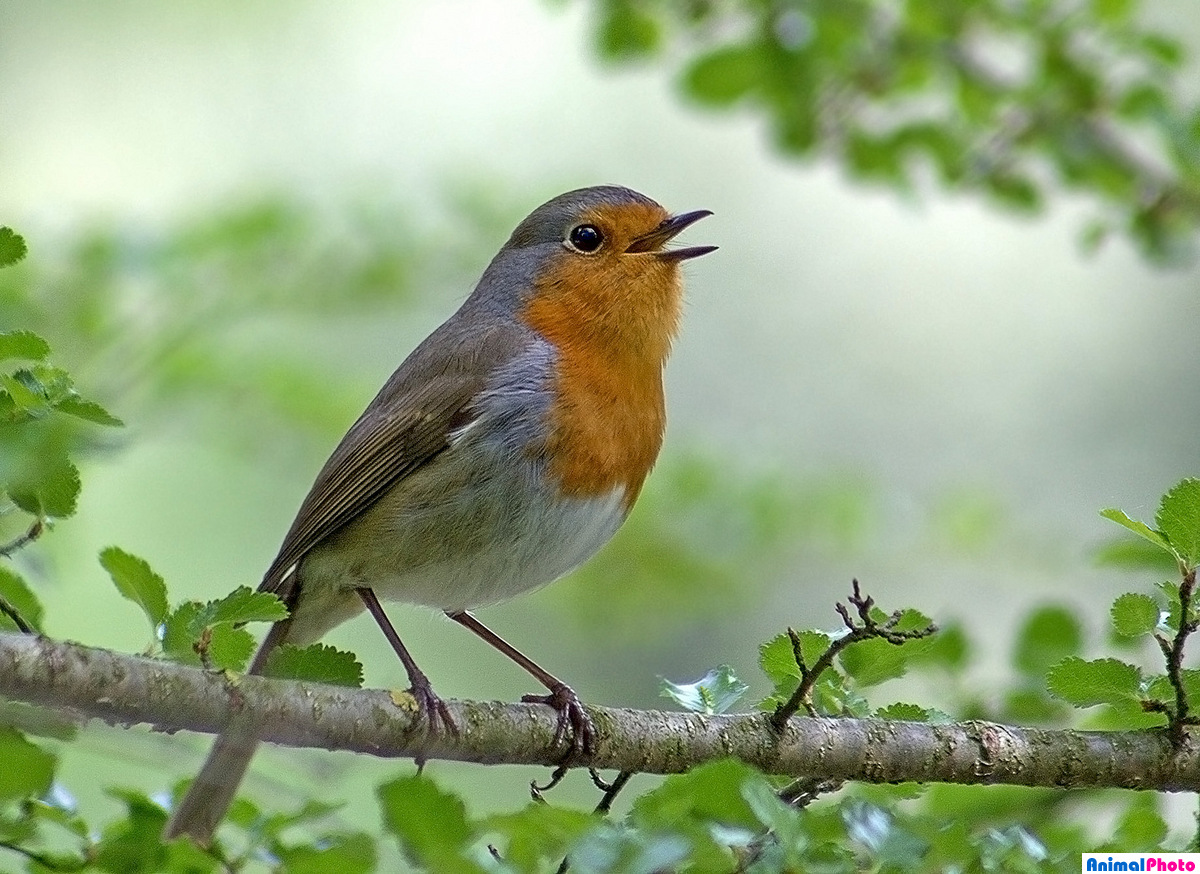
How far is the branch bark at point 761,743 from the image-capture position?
2.71 m

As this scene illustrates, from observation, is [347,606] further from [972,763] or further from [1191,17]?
[1191,17]

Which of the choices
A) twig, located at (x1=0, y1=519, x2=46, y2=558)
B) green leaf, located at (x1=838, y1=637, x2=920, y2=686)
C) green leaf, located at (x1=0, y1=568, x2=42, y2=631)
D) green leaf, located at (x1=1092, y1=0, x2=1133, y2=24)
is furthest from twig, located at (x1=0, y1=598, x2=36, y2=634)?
green leaf, located at (x1=1092, y1=0, x2=1133, y2=24)

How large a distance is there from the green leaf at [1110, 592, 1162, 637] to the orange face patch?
179 centimetres

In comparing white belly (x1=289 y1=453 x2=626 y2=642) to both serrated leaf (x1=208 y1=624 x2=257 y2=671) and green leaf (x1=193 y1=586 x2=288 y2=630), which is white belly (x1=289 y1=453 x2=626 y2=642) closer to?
serrated leaf (x1=208 y1=624 x2=257 y2=671)

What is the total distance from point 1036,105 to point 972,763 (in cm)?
223

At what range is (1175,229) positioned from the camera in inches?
171

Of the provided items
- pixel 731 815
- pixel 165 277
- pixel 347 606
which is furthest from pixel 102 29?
pixel 731 815

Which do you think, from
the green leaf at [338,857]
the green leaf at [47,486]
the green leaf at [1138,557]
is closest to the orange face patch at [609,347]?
the green leaf at [1138,557]

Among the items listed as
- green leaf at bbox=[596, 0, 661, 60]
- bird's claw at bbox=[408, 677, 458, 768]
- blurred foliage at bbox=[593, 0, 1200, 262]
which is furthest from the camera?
green leaf at bbox=[596, 0, 661, 60]

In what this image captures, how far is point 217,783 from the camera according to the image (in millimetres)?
2561

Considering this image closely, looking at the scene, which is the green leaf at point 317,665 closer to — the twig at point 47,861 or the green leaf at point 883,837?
the twig at point 47,861

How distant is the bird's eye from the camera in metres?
4.75

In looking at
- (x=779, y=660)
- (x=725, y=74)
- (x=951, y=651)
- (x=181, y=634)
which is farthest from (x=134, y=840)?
(x=725, y=74)

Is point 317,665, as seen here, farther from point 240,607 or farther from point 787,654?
point 787,654
